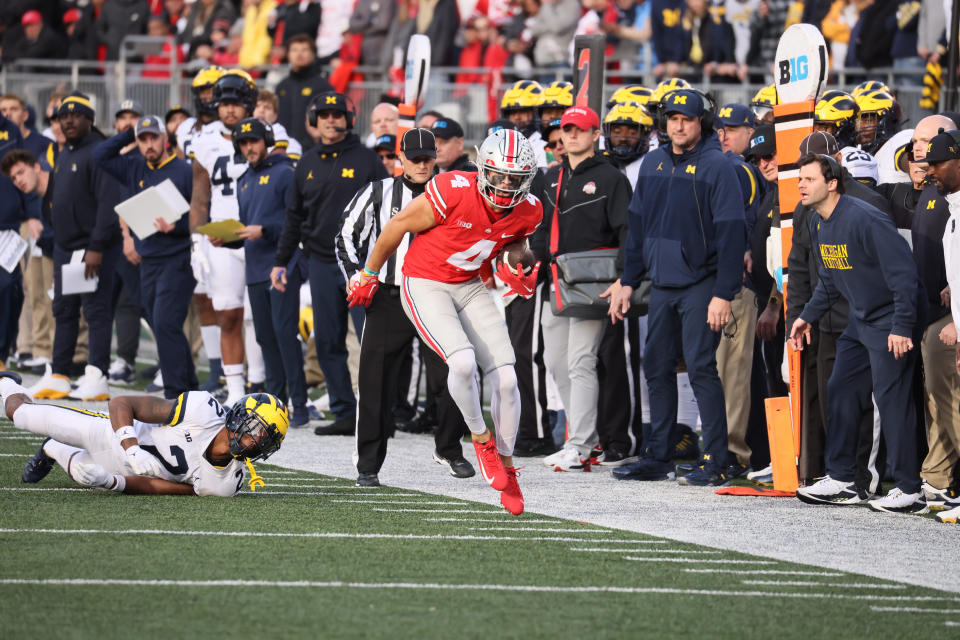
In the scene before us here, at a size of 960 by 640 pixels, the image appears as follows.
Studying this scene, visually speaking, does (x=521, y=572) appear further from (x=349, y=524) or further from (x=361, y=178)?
(x=361, y=178)

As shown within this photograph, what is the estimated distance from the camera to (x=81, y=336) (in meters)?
16.6

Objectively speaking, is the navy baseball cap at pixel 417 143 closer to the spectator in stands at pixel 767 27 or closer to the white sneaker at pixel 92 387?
the white sneaker at pixel 92 387

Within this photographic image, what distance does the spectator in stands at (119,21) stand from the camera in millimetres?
21578

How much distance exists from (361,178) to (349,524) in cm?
476

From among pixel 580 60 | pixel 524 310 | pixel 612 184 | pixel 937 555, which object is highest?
pixel 580 60

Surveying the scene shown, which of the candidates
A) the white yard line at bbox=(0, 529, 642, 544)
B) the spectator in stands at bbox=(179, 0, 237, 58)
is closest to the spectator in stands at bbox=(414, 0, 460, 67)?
the spectator in stands at bbox=(179, 0, 237, 58)

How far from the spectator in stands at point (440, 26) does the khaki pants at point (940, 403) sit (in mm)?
10260

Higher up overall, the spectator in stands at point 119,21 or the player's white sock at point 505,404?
the spectator in stands at point 119,21

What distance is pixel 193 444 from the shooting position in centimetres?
873

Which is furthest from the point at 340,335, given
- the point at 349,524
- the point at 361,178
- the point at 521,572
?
the point at 521,572

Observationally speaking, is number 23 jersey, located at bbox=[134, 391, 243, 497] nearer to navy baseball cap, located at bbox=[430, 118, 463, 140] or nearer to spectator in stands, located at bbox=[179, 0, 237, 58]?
navy baseball cap, located at bbox=[430, 118, 463, 140]

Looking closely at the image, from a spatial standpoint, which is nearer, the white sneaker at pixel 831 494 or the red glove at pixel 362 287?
the red glove at pixel 362 287

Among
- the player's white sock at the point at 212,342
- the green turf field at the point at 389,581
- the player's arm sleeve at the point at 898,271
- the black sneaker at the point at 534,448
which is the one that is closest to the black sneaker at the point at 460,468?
the black sneaker at the point at 534,448

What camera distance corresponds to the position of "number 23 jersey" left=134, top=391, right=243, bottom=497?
867 cm
